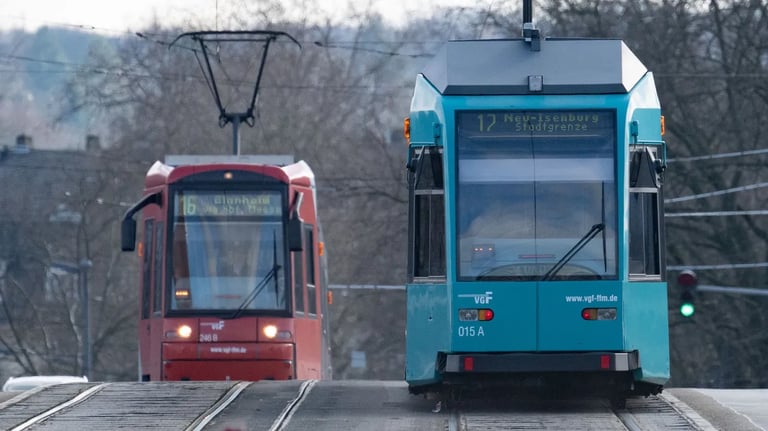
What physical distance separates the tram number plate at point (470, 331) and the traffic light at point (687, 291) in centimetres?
1263

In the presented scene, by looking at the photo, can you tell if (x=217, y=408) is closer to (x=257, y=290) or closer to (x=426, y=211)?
(x=426, y=211)

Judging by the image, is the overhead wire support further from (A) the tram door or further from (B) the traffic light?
(B) the traffic light

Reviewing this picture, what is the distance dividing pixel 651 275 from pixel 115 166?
143ft

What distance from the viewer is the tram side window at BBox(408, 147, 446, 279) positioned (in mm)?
13008

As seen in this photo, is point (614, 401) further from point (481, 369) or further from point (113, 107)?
point (113, 107)

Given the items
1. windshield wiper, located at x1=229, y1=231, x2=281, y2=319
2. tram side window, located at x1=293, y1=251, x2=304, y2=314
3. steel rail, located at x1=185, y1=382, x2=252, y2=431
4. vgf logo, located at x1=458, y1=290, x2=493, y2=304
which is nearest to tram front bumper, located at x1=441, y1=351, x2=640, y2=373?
vgf logo, located at x1=458, y1=290, x2=493, y2=304

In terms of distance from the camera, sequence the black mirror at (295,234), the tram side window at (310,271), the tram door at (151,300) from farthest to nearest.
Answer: the tram side window at (310,271) < the tram door at (151,300) < the black mirror at (295,234)

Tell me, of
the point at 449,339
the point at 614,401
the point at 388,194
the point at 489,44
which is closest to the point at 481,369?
the point at 449,339

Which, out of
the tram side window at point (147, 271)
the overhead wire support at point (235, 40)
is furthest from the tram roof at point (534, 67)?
the overhead wire support at point (235, 40)

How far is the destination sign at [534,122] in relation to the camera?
42.6ft

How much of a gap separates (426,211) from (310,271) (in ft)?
26.2

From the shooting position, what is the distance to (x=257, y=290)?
20172 millimetres

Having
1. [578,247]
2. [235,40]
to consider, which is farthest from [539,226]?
[235,40]

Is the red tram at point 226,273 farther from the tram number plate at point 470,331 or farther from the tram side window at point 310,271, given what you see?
the tram number plate at point 470,331
